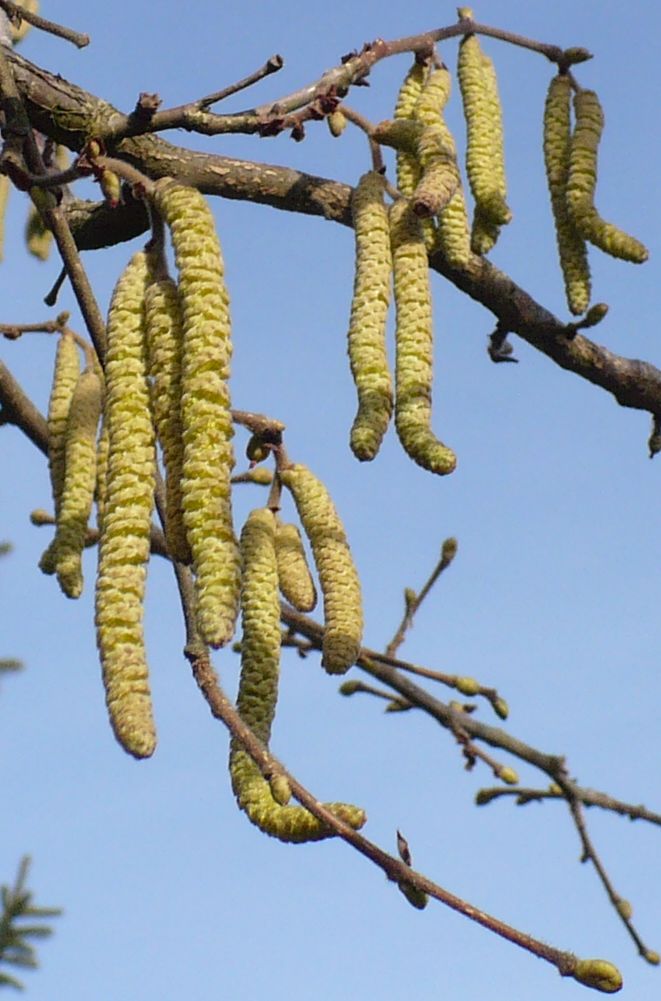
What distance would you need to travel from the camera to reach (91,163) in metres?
2.28

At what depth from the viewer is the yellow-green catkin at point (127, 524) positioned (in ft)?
5.98

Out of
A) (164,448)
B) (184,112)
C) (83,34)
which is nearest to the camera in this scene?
(164,448)

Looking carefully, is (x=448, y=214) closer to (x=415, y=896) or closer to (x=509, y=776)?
(x=415, y=896)

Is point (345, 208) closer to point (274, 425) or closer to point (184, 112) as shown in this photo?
point (274, 425)

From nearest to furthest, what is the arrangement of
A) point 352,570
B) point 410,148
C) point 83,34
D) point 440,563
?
point 352,570, point 410,148, point 83,34, point 440,563

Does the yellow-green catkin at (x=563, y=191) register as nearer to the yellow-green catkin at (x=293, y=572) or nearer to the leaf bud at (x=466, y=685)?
the yellow-green catkin at (x=293, y=572)

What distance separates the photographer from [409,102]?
3.16 m

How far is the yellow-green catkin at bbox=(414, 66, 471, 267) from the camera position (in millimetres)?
2753

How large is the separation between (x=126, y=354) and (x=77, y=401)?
32.7 inches

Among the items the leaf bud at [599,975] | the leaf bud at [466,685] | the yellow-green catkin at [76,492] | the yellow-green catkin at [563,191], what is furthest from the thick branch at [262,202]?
the leaf bud at [599,975]

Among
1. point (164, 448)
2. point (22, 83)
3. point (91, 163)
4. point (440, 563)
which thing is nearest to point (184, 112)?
point (91, 163)

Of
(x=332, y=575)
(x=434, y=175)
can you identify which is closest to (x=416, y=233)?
(x=434, y=175)

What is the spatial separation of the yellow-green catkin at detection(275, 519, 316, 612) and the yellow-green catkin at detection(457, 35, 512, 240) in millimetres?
783

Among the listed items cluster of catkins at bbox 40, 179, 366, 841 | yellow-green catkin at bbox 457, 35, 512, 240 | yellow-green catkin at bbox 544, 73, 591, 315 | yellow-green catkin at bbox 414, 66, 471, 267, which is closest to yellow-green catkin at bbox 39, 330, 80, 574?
cluster of catkins at bbox 40, 179, 366, 841
